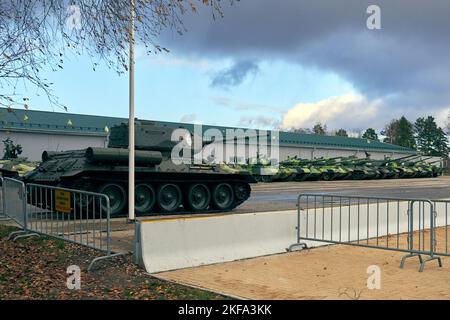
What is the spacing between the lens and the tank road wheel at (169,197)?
1484 cm

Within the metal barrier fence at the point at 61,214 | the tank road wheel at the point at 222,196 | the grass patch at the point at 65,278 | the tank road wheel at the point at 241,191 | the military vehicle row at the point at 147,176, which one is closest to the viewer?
the grass patch at the point at 65,278

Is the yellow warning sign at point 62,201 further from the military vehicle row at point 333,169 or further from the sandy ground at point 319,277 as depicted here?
the military vehicle row at point 333,169

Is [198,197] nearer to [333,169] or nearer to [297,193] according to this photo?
[297,193]

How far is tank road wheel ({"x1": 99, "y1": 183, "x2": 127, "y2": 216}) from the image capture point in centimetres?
1373

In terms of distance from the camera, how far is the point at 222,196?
16.5 metres

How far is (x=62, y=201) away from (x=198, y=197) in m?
7.45

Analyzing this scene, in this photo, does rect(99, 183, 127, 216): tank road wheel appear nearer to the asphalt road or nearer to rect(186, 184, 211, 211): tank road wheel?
rect(186, 184, 211, 211): tank road wheel

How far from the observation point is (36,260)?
7664 millimetres

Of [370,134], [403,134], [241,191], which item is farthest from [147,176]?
[370,134]

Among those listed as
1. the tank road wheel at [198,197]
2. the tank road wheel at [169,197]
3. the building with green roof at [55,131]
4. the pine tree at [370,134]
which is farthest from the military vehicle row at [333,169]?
the pine tree at [370,134]

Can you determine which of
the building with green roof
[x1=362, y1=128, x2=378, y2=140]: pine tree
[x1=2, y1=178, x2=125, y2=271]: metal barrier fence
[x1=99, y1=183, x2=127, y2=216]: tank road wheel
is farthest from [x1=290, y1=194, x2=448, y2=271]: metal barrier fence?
[x1=362, y1=128, x2=378, y2=140]: pine tree

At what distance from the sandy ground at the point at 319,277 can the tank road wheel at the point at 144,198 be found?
6315 mm
